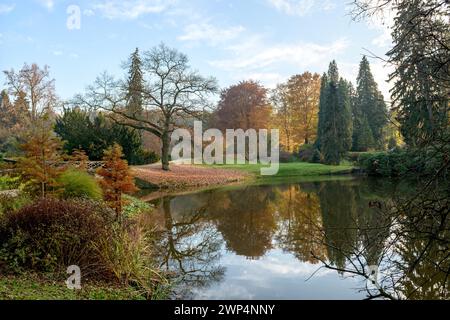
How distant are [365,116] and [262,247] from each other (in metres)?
33.5

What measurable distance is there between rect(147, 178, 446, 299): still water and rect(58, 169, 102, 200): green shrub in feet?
6.72

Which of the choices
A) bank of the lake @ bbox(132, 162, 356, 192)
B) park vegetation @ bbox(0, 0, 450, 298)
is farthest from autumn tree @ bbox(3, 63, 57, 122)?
bank of the lake @ bbox(132, 162, 356, 192)

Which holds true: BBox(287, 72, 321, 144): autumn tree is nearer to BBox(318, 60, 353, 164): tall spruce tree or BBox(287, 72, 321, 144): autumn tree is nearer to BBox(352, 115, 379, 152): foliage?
BBox(318, 60, 353, 164): tall spruce tree

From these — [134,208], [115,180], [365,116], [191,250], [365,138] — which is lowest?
[191,250]

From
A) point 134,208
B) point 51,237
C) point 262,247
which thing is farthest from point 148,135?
point 51,237

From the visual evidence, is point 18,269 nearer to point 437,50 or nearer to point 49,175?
point 49,175

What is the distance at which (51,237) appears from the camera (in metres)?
5.48

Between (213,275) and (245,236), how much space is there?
2.84m

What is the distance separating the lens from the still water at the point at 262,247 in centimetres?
537

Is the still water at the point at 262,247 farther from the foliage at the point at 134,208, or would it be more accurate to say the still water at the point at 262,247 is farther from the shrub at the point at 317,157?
the shrub at the point at 317,157

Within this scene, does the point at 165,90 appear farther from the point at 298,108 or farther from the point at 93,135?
the point at 298,108

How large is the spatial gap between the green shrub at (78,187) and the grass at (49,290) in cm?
542

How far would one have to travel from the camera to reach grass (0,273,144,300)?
409 centimetres
